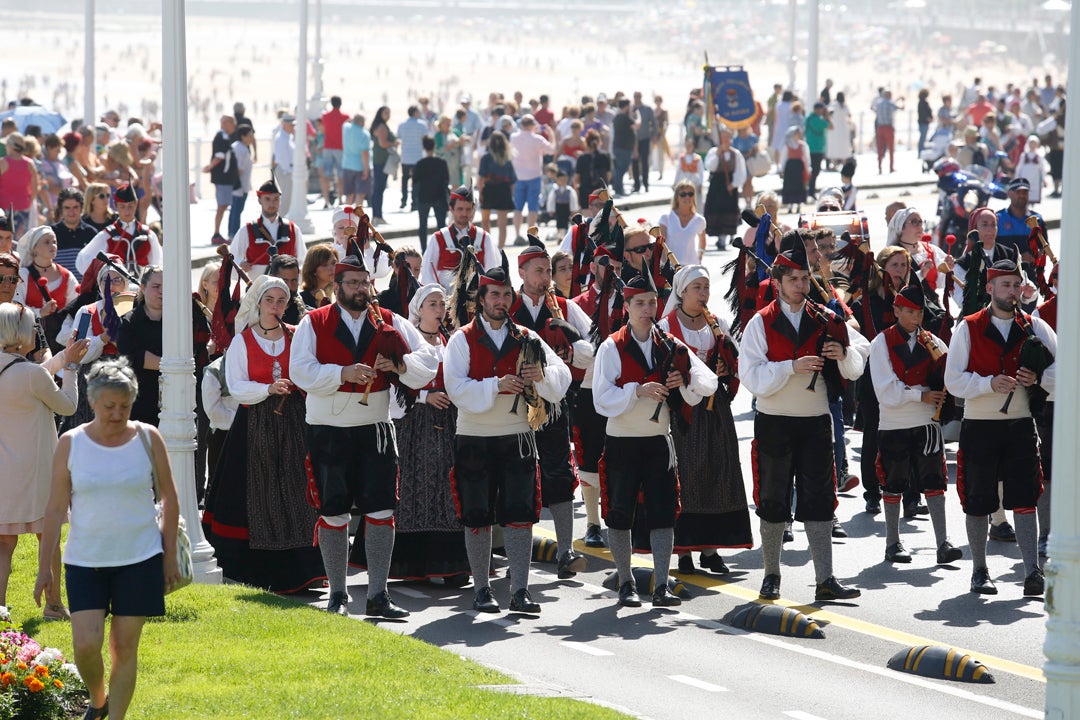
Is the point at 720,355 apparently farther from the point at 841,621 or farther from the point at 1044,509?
the point at 1044,509

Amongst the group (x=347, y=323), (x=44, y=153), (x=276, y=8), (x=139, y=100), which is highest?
(x=276, y=8)

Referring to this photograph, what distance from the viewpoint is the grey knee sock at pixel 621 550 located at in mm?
10820

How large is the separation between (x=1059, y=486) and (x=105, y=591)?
3.87 metres

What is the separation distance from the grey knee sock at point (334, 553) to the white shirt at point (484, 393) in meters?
0.94

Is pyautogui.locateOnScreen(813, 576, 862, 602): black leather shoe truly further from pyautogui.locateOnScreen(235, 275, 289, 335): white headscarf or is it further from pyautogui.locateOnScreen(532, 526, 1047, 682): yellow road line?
pyautogui.locateOnScreen(235, 275, 289, 335): white headscarf

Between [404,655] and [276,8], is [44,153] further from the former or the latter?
[276,8]

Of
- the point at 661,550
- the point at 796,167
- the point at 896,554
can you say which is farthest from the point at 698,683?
the point at 796,167

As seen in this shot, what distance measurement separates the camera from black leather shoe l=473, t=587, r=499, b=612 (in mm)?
10711

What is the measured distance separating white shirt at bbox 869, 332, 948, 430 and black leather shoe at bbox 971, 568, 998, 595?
1.22m

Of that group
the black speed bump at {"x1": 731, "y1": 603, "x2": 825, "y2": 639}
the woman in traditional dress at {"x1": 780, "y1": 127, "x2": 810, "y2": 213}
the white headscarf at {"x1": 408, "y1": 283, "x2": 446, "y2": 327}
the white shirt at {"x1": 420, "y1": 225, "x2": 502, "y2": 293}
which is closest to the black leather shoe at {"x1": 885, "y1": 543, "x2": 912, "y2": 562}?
the black speed bump at {"x1": 731, "y1": 603, "x2": 825, "y2": 639}

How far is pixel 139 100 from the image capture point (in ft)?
234

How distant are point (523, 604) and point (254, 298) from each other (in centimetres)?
245

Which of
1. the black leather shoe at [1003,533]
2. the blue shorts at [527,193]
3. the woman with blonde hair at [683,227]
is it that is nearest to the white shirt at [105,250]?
the woman with blonde hair at [683,227]

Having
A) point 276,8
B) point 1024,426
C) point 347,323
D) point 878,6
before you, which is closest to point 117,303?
point 347,323
